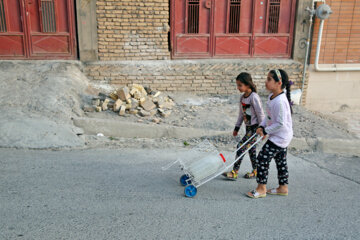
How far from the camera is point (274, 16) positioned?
9.57 metres

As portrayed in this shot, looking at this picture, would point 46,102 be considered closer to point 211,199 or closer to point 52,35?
point 52,35

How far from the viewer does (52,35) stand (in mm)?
9094

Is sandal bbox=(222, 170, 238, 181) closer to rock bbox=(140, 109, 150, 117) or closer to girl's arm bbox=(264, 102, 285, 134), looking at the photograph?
girl's arm bbox=(264, 102, 285, 134)

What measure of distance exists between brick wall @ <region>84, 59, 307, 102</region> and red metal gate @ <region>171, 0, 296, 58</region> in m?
0.41

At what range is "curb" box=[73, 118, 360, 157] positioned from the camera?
21.4 feet

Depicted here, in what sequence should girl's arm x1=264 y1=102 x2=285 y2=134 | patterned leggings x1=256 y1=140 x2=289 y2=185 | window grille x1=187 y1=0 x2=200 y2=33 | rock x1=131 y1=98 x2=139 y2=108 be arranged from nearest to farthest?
1. girl's arm x1=264 y1=102 x2=285 y2=134
2. patterned leggings x1=256 y1=140 x2=289 y2=185
3. rock x1=131 y1=98 x2=139 y2=108
4. window grille x1=187 y1=0 x2=200 y2=33

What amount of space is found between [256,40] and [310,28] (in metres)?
1.66

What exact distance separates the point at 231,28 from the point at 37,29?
230 inches

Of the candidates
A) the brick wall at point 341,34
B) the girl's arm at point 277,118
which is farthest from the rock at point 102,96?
the brick wall at point 341,34

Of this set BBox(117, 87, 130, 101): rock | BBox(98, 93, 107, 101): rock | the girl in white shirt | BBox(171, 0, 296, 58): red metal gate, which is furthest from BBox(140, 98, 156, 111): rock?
the girl in white shirt

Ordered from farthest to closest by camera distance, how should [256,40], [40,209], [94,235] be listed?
[256,40], [40,209], [94,235]

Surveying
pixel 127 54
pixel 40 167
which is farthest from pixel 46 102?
pixel 127 54

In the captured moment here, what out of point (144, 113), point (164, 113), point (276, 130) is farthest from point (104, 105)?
point (276, 130)

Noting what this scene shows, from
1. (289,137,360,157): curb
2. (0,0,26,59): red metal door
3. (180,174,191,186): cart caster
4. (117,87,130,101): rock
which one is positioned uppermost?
(0,0,26,59): red metal door
